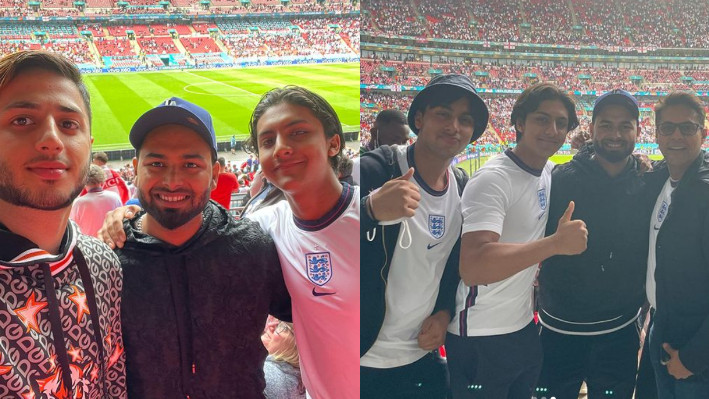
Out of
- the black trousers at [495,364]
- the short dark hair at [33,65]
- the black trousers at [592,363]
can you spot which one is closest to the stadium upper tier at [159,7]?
the short dark hair at [33,65]

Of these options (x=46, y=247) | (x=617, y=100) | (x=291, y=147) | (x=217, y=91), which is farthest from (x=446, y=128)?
(x=217, y=91)

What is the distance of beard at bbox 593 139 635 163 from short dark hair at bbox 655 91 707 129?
15 cm

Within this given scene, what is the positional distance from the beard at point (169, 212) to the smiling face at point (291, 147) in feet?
0.72

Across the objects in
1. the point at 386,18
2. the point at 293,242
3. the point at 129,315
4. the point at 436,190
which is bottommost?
the point at 129,315

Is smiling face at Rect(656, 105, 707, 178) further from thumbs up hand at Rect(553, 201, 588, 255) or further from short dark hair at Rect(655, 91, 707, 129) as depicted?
thumbs up hand at Rect(553, 201, 588, 255)

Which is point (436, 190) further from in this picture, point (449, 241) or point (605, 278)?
point (605, 278)

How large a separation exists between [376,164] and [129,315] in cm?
82

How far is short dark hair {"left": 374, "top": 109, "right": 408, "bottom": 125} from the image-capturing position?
5.22ft

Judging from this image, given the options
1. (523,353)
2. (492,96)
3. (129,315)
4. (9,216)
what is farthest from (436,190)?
(9,216)

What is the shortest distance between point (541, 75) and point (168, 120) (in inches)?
45.0

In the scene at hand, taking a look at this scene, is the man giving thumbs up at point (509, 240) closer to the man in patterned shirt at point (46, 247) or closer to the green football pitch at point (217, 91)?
the green football pitch at point (217, 91)

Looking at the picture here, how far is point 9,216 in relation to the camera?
4.04 feet

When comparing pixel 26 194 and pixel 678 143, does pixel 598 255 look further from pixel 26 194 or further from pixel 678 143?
pixel 26 194

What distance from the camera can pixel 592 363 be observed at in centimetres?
181
